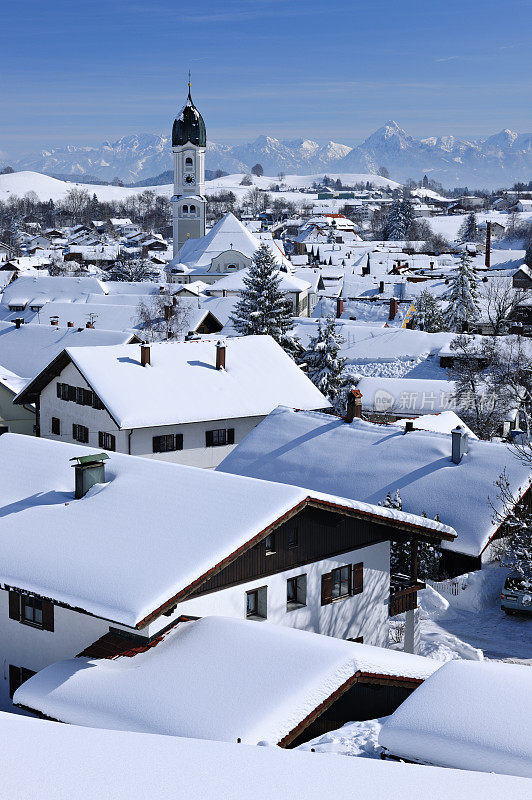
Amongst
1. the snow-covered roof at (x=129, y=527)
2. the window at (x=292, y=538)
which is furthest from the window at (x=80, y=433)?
the window at (x=292, y=538)

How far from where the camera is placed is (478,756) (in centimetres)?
1059

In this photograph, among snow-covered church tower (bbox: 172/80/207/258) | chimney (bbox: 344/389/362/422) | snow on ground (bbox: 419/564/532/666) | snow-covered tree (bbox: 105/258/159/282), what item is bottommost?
snow on ground (bbox: 419/564/532/666)

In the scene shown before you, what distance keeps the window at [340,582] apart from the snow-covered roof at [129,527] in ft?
5.07

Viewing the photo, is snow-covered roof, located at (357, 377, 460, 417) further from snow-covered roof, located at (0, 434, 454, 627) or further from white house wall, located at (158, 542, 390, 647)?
snow-covered roof, located at (0, 434, 454, 627)

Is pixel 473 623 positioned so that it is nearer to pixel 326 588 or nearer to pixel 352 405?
pixel 326 588

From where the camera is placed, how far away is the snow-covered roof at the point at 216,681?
1235 cm

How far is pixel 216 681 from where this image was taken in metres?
13.3

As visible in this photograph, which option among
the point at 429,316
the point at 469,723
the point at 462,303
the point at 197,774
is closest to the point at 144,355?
the point at 469,723

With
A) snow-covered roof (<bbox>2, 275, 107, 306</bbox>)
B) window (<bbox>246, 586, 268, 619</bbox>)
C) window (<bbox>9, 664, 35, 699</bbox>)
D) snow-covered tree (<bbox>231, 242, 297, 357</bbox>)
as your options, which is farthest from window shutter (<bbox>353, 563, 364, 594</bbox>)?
snow-covered roof (<bbox>2, 275, 107, 306</bbox>)

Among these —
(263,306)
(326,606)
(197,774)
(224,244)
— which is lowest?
(326,606)

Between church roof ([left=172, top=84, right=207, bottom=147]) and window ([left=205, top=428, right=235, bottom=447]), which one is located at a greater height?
church roof ([left=172, top=84, right=207, bottom=147])

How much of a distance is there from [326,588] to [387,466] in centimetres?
1058

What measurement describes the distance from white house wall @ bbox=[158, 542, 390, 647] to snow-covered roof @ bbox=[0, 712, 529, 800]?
945 centimetres

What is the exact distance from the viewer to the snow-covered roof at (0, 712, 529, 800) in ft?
18.3
